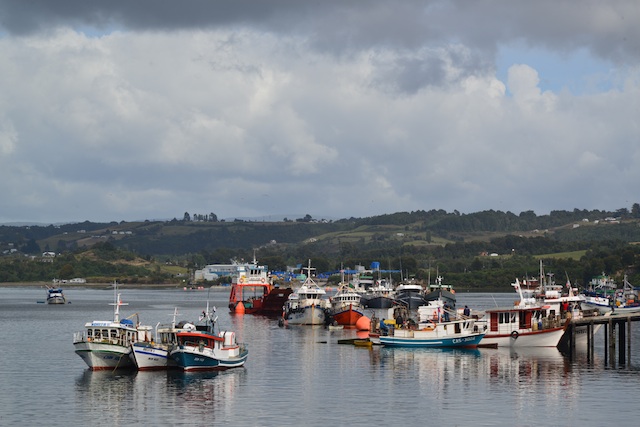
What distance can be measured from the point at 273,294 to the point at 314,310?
4091cm

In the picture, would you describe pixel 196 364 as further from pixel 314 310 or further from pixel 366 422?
pixel 314 310

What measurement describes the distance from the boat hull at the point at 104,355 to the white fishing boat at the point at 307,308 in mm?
64054

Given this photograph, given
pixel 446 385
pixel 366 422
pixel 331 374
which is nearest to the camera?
pixel 366 422

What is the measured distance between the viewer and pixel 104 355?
3253 inches

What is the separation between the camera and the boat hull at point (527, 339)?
101750 mm

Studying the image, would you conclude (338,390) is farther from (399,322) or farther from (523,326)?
(523,326)

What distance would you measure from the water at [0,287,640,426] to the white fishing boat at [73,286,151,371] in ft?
3.95

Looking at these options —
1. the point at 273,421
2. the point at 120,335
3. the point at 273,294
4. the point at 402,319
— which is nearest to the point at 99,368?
the point at 120,335

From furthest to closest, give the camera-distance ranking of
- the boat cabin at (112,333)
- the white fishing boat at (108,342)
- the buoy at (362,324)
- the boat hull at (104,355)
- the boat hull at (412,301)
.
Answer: the boat hull at (412,301) < the buoy at (362,324) < the boat hull at (104,355) < the white fishing boat at (108,342) < the boat cabin at (112,333)

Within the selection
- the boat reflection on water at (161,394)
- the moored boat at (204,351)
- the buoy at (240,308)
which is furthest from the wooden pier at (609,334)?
the buoy at (240,308)

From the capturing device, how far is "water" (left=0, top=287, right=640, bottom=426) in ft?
216

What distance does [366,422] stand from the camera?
210 feet

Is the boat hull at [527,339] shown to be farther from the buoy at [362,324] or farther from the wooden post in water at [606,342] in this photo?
the buoy at [362,324]

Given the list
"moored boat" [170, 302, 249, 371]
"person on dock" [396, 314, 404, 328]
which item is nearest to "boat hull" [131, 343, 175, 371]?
"moored boat" [170, 302, 249, 371]
